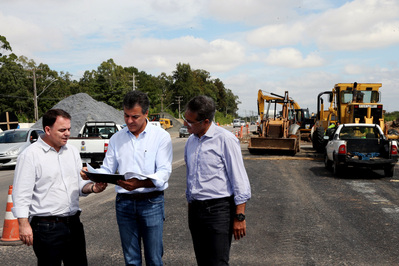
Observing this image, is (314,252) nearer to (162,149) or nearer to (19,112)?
(162,149)

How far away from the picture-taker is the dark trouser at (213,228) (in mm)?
3426

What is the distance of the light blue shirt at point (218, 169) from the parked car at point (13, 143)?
13.5 m

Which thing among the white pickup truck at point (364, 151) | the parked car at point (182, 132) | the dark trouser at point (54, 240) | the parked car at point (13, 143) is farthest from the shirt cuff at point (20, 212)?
the parked car at point (182, 132)

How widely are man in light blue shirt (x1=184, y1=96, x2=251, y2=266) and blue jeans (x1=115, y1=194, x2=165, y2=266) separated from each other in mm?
317

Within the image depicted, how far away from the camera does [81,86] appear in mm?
91688

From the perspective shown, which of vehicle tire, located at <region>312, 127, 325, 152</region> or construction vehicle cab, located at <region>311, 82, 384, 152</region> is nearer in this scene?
construction vehicle cab, located at <region>311, 82, 384, 152</region>

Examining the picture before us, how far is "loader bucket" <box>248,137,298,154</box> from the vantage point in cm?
2015

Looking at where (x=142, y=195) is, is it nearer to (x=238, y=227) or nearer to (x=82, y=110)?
Result: (x=238, y=227)

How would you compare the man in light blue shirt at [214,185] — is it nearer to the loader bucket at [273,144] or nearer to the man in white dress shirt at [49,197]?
the man in white dress shirt at [49,197]

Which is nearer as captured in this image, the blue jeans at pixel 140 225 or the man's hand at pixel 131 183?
the man's hand at pixel 131 183

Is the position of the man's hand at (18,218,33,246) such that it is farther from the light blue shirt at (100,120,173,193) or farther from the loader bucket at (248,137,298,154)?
the loader bucket at (248,137,298,154)

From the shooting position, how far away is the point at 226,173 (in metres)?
3.51

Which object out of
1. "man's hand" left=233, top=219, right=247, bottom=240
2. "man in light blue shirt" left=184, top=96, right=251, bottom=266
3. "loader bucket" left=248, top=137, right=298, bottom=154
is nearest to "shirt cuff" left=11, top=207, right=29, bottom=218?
"man in light blue shirt" left=184, top=96, right=251, bottom=266

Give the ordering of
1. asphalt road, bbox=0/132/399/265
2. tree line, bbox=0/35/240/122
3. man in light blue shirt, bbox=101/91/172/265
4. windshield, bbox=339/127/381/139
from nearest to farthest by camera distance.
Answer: man in light blue shirt, bbox=101/91/172/265, asphalt road, bbox=0/132/399/265, windshield, bbox=339/127/381/139, tree line, bbox=0/35/240/122
